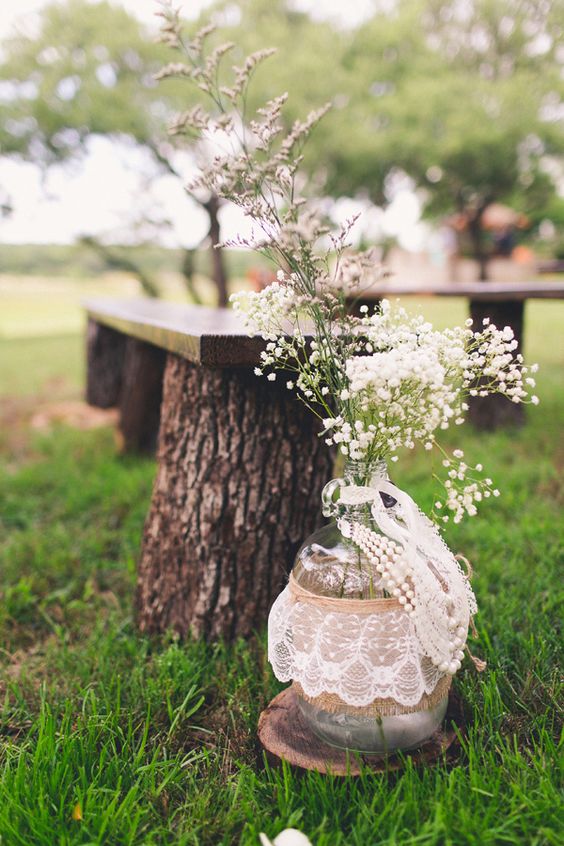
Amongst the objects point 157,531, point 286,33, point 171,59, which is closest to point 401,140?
point 286,33

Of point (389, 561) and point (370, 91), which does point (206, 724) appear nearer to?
point (389, 561)

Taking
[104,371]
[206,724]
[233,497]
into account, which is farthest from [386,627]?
[104,371]

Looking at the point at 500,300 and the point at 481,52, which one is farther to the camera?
the point at 481,52

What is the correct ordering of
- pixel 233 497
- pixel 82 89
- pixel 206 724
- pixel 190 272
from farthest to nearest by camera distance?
pixel 190 272
pixel 82 89
pixel 233 497
pixel 206 724

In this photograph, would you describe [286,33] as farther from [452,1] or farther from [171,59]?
[452,1]

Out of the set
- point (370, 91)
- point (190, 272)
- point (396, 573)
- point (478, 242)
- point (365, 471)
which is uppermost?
point (370, 91)

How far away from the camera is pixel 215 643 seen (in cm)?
204

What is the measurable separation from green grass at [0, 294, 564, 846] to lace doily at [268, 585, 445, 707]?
0.16 m

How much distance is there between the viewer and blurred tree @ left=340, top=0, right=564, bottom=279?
12680mm

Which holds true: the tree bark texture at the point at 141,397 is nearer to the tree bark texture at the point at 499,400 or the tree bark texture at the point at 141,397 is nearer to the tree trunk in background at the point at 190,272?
the tree bark texture at the point at 499,400

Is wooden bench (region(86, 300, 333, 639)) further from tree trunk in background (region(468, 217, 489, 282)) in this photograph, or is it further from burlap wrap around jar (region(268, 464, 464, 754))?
tree trunk in background (region(468, 217, 489, 282))

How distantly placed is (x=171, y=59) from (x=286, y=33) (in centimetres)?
224

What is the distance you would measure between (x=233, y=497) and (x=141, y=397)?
2147 mm

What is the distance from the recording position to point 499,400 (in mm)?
4340
